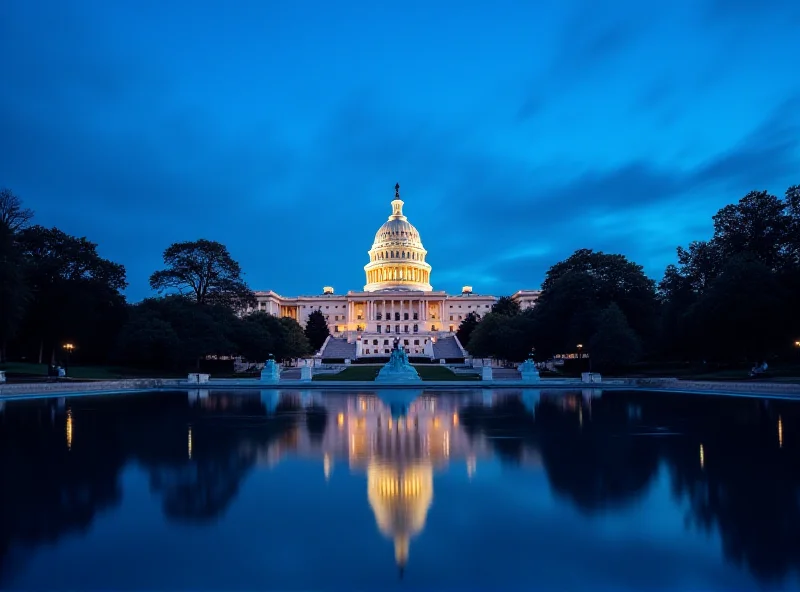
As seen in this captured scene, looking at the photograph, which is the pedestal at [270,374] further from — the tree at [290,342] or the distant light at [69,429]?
the distant light at [69,429]

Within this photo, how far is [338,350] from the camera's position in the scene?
8606 centimetres

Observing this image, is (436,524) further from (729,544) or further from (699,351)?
(699,351)

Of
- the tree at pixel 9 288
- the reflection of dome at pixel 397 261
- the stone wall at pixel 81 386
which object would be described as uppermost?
the reflection of dome at pixel 397 261

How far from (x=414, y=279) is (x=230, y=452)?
394 feet

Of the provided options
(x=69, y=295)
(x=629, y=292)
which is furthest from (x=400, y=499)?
(x=69, y=295)

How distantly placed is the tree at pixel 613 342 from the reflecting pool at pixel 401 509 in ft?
89.1

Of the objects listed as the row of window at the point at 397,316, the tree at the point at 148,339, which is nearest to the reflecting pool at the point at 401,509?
the tree at the point at 148,339

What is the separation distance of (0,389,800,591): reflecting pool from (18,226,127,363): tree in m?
38.7

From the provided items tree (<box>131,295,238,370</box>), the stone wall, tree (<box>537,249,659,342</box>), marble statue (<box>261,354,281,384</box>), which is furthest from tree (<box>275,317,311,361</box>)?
tree (<box>537,249,659,342</box>)

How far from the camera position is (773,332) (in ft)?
128

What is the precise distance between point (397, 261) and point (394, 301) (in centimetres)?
1184

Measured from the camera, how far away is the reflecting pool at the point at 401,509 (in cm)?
605

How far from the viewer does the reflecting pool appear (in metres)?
6.05

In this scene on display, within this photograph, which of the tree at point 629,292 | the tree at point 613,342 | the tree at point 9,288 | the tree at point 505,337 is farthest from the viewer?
the tree at point 505,337
